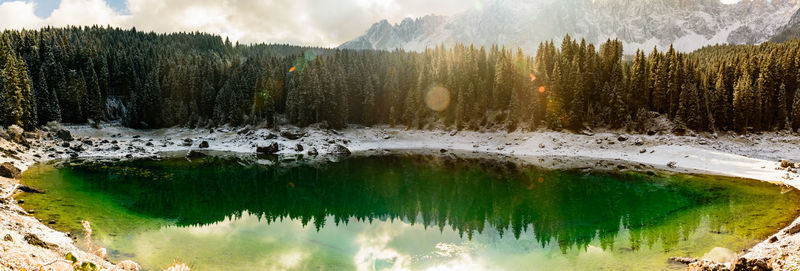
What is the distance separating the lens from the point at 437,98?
10238 centimetres

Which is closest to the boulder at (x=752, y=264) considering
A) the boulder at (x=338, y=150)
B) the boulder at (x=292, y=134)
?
the boulder at (x=338, y=150)

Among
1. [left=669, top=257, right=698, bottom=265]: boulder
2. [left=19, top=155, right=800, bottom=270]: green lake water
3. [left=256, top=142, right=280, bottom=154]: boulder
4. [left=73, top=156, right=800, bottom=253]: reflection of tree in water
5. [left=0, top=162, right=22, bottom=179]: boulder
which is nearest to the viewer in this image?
[left=669, top=257, right=698, bottom=265]: boulder

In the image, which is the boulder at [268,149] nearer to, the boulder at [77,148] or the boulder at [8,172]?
the boulder at [77,148]

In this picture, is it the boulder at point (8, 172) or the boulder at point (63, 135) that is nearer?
the boulder at point (8, 172)

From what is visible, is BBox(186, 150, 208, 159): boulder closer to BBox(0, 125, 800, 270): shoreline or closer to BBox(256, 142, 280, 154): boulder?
BBox(0, 125, 800, 270): shoreline

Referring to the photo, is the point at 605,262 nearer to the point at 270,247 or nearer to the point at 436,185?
the point at 270,247

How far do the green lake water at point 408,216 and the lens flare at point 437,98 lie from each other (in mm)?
45307

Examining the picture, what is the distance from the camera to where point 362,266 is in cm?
2200

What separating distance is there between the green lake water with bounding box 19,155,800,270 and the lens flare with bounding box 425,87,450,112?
45307mm

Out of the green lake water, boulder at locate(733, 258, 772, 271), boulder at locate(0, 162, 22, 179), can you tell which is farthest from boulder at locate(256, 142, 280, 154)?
boulder at locate(733, 258, 772, 271)

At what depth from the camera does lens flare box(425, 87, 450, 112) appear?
3957 inches

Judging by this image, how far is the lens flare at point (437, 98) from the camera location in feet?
330

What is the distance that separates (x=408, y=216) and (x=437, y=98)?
7070 centimetres

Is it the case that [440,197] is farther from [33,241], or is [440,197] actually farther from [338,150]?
[338,150]
